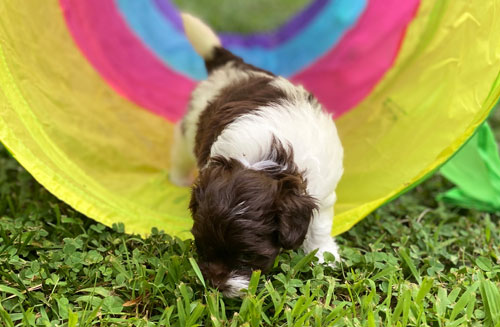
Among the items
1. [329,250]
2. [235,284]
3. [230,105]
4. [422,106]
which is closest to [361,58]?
[422,106]

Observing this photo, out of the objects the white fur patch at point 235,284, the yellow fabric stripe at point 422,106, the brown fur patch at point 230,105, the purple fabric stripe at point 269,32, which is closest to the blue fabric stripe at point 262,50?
the purple fabric stripe at point 269,32

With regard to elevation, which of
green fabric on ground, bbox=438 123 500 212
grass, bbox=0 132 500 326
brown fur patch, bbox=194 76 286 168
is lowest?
grass, bbox=0 132 500 326

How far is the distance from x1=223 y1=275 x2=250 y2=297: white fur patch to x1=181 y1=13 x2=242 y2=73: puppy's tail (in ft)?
6.33

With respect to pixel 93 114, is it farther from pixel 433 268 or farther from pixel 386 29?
pixel 433 268

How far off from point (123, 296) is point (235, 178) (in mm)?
929

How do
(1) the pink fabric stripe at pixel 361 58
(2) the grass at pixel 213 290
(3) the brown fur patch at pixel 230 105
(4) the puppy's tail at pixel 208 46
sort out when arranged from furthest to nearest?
(1) the pink fabric stripe at pixel 361 58 < (4) the puppy's tail at pixel 208 46 < (3) the brown fur patch at pixel 230 105 < (2) the grass at pixel 213 290

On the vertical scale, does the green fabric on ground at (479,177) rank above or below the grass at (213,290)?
above

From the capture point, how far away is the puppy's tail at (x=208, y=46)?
4.11m

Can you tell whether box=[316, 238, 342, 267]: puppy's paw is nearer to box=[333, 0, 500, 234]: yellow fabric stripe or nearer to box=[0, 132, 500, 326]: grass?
box=[0, 132, 500, 326]: grass

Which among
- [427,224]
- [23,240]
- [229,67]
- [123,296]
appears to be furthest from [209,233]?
[427,224]

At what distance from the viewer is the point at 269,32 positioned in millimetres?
6023

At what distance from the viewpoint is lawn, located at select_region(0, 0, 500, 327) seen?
8.90 ft

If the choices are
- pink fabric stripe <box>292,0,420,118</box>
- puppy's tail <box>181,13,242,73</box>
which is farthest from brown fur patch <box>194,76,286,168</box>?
pink fabric stripe <box>292,0,420,118</box>

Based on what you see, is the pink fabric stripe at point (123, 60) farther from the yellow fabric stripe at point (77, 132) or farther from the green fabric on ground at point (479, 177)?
the green fabric on ground at point (479, 177)
